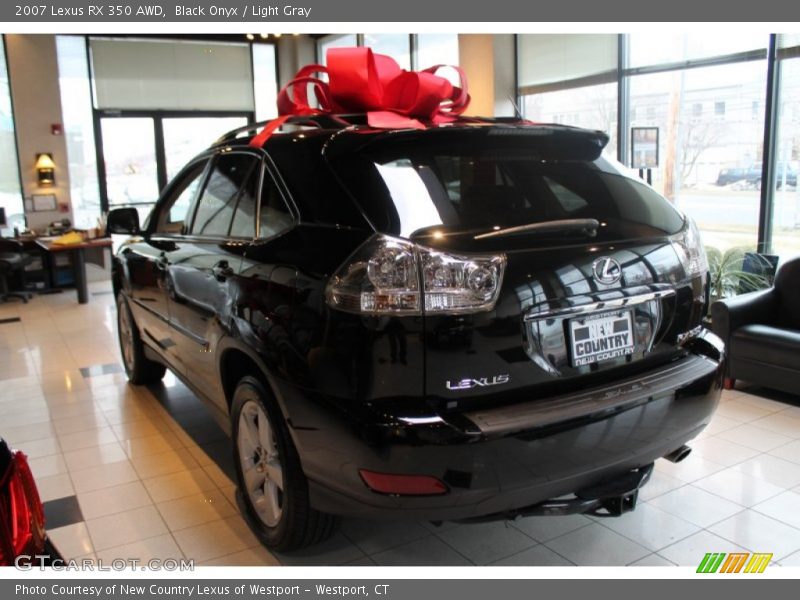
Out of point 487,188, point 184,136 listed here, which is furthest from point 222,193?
point 184,136

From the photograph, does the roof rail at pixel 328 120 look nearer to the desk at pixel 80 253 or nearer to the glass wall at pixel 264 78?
the desk at pixel 80 253

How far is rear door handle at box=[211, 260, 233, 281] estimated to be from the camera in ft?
7.96

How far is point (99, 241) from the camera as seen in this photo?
7961 millimetres

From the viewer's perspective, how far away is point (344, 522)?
8.38 ft

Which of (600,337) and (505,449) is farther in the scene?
(600,337)

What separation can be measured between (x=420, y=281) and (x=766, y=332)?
291 cm

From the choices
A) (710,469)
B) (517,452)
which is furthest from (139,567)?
(710,469)

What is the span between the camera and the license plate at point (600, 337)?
6.08 feet

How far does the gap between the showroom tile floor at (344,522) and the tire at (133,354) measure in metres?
0.09

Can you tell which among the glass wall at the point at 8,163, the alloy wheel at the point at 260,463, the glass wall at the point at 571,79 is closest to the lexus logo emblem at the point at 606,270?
the alloy wheel at the point at 260,463

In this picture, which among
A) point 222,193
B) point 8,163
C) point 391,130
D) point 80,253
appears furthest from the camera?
point 8,163

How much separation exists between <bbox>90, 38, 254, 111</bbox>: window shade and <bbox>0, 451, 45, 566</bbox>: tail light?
9.87 metres

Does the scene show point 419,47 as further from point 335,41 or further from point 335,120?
point 335,120

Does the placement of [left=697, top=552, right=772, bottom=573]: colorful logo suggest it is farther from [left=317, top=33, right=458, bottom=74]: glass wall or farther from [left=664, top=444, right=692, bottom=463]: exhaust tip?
[left=317, top=33, right=458, bottom=74]: glass wall
